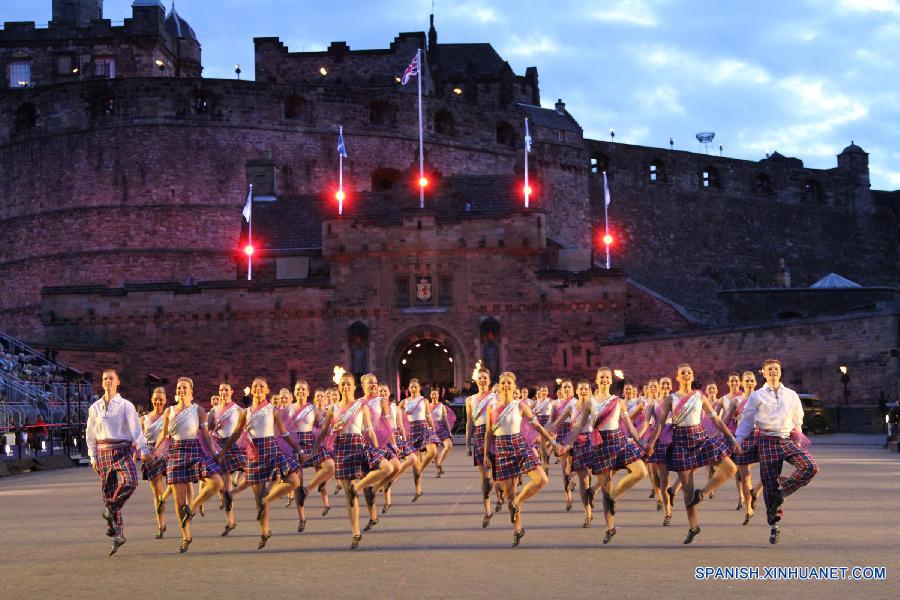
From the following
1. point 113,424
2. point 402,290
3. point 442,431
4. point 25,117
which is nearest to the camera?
point 113,424

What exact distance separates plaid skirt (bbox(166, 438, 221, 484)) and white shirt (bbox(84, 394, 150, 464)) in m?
0.62

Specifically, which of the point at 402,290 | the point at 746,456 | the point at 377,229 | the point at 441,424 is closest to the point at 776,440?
the point at 746,456

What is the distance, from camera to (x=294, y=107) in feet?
201

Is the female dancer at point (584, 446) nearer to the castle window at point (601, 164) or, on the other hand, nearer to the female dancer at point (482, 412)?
the female dancer at point (482, 412)

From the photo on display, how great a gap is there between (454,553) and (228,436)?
4492mm

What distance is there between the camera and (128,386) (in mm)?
49375

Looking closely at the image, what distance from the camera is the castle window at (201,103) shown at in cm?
5975

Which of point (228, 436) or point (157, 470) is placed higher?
point (228, 436)

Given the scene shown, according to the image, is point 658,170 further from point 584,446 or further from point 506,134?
point 584,446

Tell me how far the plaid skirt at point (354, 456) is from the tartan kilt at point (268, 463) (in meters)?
0.59

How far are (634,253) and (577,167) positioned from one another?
20.3 feet

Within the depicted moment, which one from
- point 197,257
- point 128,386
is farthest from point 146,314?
point 197,257

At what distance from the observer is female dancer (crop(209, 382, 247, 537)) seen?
14.4 m

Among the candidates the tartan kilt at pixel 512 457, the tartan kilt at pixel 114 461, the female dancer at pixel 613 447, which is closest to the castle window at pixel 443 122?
the female dancer at pixel 613 447
